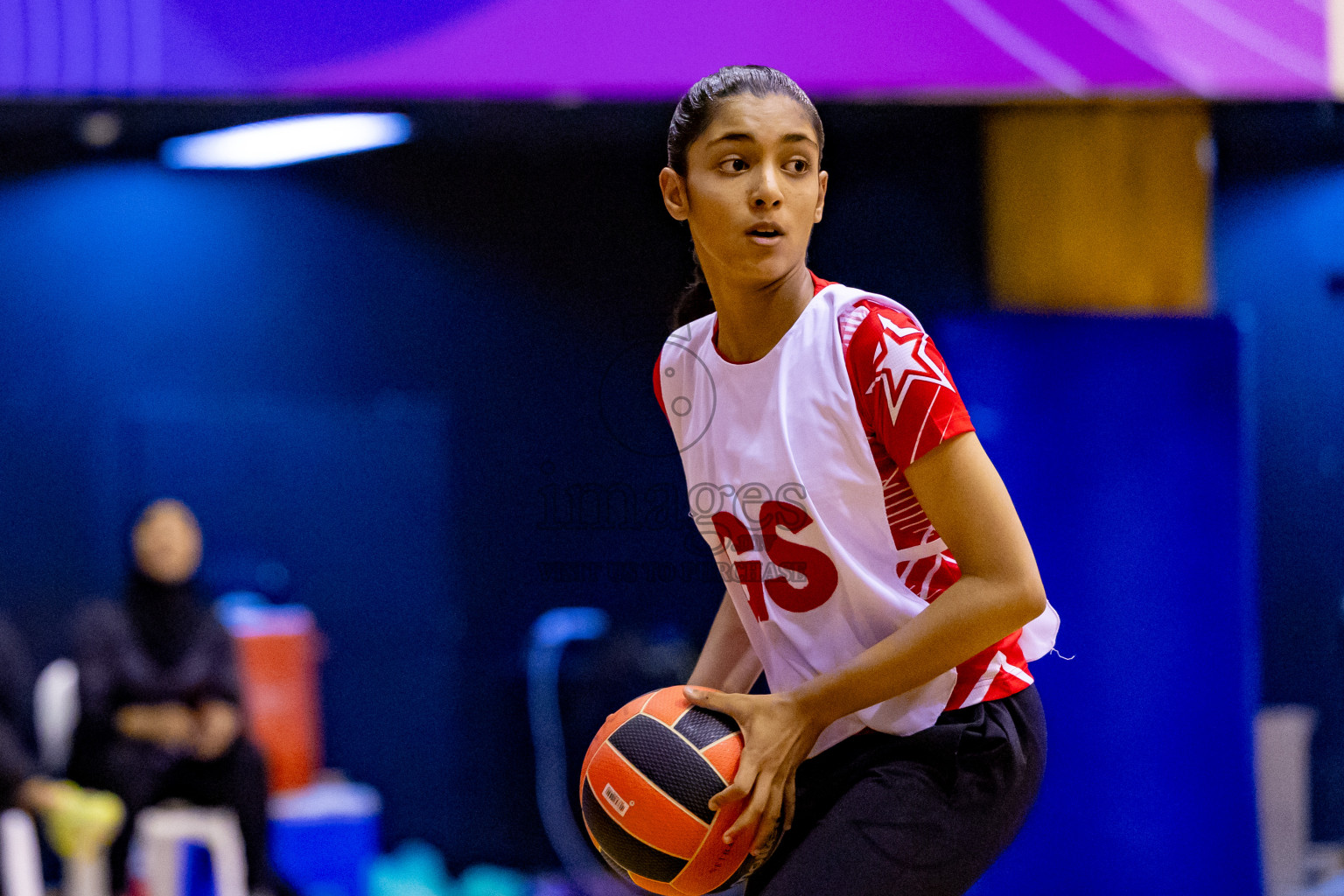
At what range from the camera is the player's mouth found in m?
1.70

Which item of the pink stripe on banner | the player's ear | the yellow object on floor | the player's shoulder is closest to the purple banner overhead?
the pink stripe on banner

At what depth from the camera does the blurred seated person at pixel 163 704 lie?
148 inches

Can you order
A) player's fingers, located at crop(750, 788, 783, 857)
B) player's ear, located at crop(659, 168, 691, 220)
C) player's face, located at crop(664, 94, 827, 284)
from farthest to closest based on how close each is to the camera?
1. player's ear, located at crop(659, 168, 691, 220)
2. player's face, located at crop(664, 94, 827, 284)
3. player's fingers, located at crop(750, 788, 783, 857)

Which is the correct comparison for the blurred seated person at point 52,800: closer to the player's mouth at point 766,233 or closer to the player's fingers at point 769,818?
the player's fingers at point 769,818

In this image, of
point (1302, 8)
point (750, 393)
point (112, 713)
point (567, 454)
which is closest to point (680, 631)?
point (567, 454)

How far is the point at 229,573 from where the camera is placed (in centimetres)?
432

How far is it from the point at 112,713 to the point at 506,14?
2.38m

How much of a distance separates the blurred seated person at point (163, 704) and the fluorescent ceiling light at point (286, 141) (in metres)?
1.17

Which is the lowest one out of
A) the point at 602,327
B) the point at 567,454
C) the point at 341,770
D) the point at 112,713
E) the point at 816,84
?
the point at 341,770

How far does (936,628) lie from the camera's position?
1.44 meters

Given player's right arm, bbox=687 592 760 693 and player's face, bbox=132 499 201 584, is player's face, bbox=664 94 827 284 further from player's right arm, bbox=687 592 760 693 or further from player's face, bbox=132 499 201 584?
player's face, bbox=132 499 201 584

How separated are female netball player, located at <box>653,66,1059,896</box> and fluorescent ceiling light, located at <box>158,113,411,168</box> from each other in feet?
6.88

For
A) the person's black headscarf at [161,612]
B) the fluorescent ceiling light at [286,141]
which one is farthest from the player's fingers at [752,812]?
the person's black headscarf at [161,612]

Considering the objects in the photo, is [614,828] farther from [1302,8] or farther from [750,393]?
[1302,8]
